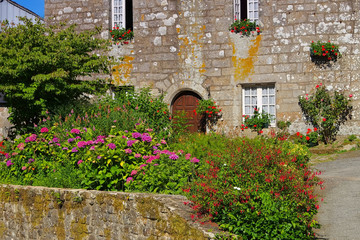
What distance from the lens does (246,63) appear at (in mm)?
12273

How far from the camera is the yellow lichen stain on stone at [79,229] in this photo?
6145 millimetres

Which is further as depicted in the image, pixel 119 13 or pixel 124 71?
pixel 119 13

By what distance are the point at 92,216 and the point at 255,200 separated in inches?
96.0

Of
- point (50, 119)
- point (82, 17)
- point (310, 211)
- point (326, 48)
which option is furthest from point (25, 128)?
point (326, 48)

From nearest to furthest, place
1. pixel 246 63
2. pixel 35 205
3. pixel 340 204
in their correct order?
1. pixel 340 204
2. pixel 35 205
3. pixel 246 63

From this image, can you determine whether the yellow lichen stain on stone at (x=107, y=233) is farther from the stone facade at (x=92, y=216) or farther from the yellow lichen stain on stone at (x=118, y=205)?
the yellow lichen stain on stone at (x=118, y=205)

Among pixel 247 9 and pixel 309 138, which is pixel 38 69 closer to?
pixel 247 9

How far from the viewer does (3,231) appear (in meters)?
7.27

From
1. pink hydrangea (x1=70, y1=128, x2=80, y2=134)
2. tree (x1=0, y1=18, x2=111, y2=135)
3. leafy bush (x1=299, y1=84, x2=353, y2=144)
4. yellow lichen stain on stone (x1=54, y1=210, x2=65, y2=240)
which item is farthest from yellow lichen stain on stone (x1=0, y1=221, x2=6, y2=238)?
leafy bush (x1=299, y1=84, x2=353, y2=144)

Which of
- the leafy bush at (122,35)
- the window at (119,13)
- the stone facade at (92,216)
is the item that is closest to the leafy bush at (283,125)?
the leafy bush at (122,35)

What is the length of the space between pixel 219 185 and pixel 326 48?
25.1ft

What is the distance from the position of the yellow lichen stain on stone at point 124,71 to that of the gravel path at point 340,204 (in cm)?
652

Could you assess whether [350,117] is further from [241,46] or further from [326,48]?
[241,46]

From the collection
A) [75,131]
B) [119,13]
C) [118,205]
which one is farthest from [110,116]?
[119,13]
